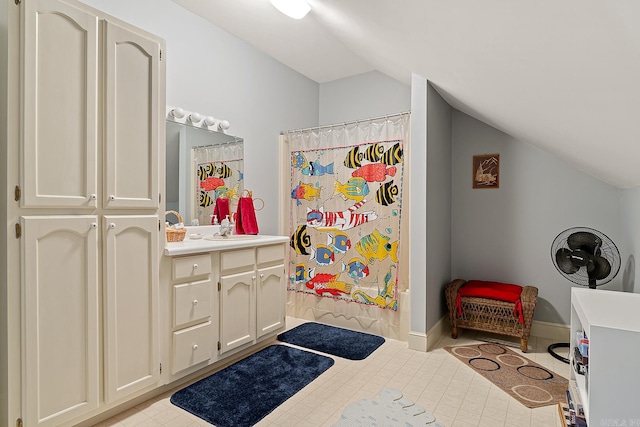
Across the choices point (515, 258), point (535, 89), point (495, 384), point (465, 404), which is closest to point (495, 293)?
point (515, 258)

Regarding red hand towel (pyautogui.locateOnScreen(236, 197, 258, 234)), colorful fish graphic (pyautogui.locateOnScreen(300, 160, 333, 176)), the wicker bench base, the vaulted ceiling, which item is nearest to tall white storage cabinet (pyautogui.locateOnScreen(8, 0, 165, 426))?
red hand towel (pyautogui.locateOnScreen(236, 197, 258, 234))

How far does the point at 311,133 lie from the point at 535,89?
2139 mm

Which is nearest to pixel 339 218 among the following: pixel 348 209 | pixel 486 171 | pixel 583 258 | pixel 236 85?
pixel 348 209

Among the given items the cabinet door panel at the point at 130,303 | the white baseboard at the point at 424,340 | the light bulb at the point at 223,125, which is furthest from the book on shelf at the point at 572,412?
the light bulb at the point at 223,125

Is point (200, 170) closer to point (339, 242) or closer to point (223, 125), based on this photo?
point (223, 125)

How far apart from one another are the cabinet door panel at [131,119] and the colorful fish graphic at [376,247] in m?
1.80

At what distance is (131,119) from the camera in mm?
1909

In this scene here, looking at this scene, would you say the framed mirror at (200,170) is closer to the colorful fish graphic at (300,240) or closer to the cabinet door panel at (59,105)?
the colorful fish graphic at (300,240)

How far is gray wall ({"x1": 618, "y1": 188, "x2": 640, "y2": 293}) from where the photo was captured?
7.49 ft

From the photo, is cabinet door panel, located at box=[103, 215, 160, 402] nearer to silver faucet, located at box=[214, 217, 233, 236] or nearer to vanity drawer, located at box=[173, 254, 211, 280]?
vanity drawer, located at box=[173, 254, 211, 280]

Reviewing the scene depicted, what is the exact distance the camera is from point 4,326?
4.92 feet

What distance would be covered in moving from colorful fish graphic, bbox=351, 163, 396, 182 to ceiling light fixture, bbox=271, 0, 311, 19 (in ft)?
4.32

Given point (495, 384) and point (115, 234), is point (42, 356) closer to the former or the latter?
point (115, 234)

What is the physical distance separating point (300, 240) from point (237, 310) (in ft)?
3.92
